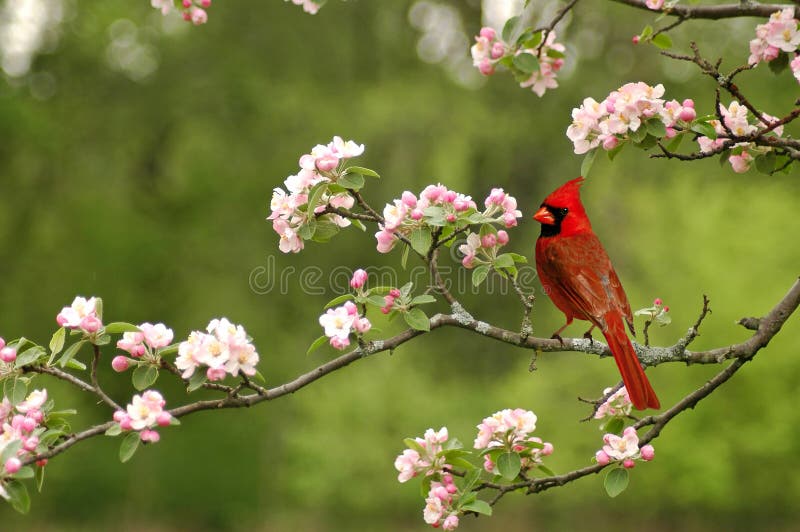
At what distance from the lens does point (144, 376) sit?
3098mm

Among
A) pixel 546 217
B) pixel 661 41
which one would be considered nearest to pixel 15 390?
pixel 546 217

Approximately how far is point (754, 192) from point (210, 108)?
9.30 meters

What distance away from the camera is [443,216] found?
320cm

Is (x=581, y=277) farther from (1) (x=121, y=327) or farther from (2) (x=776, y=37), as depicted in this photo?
(1) (x=121, y=327)

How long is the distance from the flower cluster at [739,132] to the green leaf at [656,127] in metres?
0.27

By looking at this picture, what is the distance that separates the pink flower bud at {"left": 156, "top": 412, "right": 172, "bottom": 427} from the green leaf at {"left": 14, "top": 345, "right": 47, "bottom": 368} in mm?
485

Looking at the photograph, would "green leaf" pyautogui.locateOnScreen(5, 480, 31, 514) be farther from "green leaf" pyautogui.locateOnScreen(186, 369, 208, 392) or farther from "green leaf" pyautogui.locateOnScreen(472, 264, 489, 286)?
"green leaf" pyautogui.locateOnScreen(472, 264, 489, 286)

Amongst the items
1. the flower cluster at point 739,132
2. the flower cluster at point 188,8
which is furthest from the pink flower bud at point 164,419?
the flower cluster at point 739,132

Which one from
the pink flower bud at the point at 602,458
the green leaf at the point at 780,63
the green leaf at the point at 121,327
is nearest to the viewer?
the green leaf at the point at 121,327

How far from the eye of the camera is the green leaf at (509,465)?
337 centimetres

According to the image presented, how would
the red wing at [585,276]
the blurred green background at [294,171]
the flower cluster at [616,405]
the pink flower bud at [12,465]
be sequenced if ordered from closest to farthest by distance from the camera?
1. the pink flower bud at [12,465]
2. the flower cluster at [616,405]
3. the red wing at [585,276]
4. the blurred green background at [294,171]

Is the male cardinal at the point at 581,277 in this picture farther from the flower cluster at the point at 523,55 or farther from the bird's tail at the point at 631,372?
the flower cluster at the point at 523,55

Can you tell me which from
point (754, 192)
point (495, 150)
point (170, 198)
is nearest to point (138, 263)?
point (170, 198)

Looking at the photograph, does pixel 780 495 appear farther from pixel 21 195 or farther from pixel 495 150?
pixel 21 195
